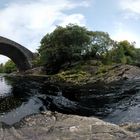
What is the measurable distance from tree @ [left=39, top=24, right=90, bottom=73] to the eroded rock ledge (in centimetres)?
4987

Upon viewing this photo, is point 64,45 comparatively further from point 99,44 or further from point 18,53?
point 18,53

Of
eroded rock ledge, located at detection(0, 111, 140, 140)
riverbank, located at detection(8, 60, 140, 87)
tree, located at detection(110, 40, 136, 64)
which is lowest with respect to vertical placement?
eroded rock ledge, located at detection(0, 111, 140, 140)

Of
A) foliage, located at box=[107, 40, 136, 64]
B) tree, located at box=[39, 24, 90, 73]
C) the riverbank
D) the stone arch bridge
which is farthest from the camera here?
the stone arch bridge

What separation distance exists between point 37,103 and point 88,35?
141 feet

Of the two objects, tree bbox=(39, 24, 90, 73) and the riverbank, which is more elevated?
tree bbox=(39, 24, 90, 73)

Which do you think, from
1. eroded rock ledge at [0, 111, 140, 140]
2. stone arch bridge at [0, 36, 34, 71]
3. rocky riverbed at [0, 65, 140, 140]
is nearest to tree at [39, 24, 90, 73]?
stone arch bridge at [0, 36, 34, 71]

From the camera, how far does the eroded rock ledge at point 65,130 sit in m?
11.9

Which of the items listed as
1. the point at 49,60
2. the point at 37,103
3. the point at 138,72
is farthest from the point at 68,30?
the point at 37,103

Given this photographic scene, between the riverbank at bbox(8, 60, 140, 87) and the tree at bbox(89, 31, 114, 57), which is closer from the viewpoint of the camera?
the riverbank at bbox(8, 60, 140, 87)

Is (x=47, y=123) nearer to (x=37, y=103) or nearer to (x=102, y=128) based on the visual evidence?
(x=102, y=128)

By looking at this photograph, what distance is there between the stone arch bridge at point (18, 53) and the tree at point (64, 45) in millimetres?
21675

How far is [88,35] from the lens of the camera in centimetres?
6638

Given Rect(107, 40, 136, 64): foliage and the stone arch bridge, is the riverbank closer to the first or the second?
Rect(107, 40, 136, 64): foliage

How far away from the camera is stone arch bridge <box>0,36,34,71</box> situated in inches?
3526
